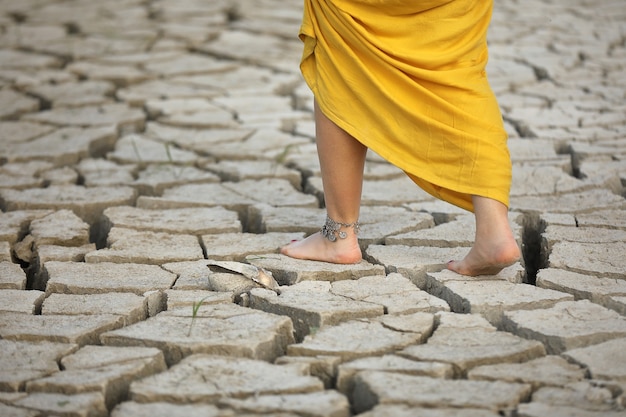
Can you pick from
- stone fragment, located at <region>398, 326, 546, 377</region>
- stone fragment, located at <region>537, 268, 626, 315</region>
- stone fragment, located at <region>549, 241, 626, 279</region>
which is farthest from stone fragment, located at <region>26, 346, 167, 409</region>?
stone fragment, located at <region>549, 241, 626, 279</region>

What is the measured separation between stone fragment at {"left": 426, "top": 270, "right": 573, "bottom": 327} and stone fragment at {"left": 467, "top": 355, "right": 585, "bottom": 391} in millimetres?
274

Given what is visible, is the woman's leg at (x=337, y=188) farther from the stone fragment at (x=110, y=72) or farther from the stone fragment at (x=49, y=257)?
the stone fragment at (x=110, y=72)

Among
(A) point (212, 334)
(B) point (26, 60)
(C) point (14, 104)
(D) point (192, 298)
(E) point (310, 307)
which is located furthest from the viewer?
(B) point (26, 60)

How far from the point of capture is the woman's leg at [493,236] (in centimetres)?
234

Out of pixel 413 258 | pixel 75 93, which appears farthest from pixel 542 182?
pixel 75 93

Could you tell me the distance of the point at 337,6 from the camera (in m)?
2.36

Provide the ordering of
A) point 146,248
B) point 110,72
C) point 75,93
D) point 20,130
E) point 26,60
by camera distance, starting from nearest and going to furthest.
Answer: point 146,248
point 20,130
point 75,93
point 110,72
point 26,60

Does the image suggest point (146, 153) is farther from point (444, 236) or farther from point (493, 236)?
point (493, 236)

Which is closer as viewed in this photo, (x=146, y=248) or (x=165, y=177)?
(x=146, y=248)

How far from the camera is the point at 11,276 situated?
2479mm

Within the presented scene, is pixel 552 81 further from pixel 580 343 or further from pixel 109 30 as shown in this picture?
pixel 580 343

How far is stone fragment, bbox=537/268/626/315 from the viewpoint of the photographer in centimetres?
Result: 229

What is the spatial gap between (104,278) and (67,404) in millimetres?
736

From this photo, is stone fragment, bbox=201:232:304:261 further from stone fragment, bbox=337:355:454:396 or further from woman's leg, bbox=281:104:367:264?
stone fragment, bbox=337:355:454:396
